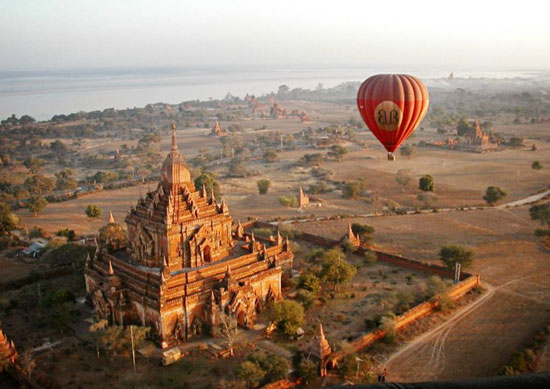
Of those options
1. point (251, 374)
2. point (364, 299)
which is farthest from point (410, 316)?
point (251, 374)

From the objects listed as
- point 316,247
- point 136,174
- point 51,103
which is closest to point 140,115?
point 51,103

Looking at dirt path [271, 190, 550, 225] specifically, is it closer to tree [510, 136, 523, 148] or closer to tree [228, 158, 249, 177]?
tree [228, 158, 249, 177]

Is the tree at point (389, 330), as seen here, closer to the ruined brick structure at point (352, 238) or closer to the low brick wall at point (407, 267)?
the low brick wall at point (407, 267)

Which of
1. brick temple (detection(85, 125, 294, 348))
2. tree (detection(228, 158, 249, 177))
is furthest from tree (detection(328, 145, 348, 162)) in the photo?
brick temple (detection(85, 125, 294, 348))

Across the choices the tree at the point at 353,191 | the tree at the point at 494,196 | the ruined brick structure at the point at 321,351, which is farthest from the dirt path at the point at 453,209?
the ruined brick structure at the point at 321,351

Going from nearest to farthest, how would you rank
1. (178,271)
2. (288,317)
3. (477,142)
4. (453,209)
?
(288,317)
(178,271)
(453,209)
(477,142)

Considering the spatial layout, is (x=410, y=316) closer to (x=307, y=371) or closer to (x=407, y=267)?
(x=307, y=371)

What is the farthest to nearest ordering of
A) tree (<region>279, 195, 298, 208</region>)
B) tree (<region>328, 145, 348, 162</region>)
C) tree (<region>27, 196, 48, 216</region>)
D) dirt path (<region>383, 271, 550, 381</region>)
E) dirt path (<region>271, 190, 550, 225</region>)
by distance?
tree (<region>328, 145, 348, 162</region>), tree (<region>279, 195, 298, 208</region>), tree (<region>27, 196, 48, 216</region>), dirt path (<region>271, 190, 550, 225</region>), dirt path (<region>383, 271, 550, 381</region>)
